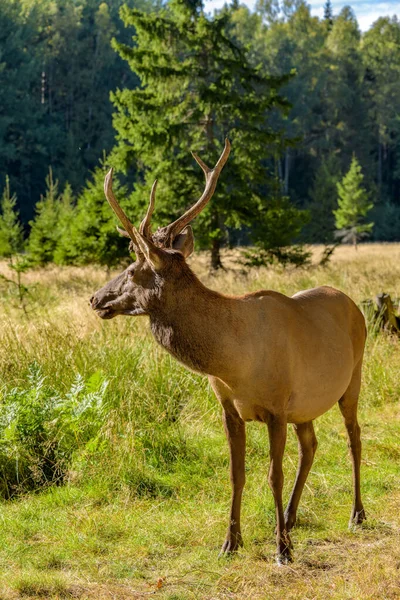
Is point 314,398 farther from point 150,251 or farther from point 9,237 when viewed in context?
point 9,237

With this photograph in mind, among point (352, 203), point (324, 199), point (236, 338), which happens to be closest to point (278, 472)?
point (236, 338)

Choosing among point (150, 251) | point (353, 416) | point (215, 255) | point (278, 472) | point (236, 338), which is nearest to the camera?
point (150, 251)

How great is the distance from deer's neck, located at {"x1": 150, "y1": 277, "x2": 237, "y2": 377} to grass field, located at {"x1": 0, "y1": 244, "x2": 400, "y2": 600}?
117cm

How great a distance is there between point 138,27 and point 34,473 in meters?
15.2

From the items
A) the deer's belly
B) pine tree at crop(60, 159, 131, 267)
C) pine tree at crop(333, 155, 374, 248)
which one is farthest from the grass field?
pine tree at crop(333, 155, 374, 248)

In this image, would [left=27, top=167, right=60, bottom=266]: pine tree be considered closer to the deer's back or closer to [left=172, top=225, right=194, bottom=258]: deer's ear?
the deer's back

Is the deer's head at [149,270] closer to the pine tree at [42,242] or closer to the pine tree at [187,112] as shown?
the pine tree at [187,112]

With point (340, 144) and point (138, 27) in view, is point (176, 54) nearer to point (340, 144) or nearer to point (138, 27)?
point (138, 27)

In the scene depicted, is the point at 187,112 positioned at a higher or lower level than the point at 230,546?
higher

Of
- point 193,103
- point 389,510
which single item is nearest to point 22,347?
point 389,510

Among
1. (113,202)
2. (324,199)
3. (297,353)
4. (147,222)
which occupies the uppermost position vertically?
(113,202)

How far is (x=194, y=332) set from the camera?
13.8 ft

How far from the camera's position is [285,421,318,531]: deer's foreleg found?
4.92 metres

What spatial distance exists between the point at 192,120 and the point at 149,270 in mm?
15433
